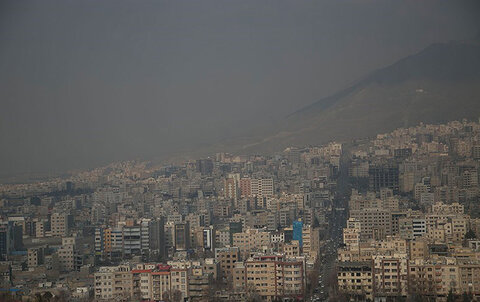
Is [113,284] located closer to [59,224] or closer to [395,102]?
[59,224]

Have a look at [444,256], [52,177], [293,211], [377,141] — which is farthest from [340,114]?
[444,256]

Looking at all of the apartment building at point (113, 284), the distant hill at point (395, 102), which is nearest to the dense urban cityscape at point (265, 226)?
the apartment building at point (113, 284)

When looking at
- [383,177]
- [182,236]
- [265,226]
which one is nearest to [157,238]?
[182,236]

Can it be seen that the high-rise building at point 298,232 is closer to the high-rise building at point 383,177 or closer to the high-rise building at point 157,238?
the high-rise building at point 157,238

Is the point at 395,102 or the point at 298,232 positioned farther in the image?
the point at 395,102

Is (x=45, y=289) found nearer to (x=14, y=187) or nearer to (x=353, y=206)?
(x=353, y=206)

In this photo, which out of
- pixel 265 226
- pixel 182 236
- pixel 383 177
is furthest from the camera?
pixel 383 177
